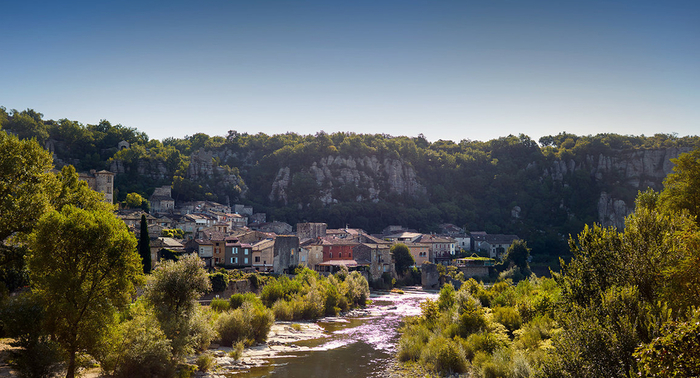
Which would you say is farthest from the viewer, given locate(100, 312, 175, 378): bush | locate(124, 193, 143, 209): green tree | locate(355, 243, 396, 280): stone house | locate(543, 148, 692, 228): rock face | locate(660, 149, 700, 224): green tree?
locate(543, 148, 692, 228): rock face

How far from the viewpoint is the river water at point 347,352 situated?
28078mm

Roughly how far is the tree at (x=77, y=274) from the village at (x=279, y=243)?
35215 millimetres

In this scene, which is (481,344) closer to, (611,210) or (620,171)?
(611,210)

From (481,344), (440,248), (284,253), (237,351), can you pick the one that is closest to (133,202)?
(284,253)

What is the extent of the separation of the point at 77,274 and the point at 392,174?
12320 centimetres

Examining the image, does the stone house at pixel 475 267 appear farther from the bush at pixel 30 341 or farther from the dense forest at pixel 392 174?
the bush at pixel 30 341

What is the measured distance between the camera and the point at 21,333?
1980 cm

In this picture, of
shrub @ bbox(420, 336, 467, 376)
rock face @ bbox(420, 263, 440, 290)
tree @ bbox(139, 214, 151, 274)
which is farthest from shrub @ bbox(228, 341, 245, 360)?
rock face @ bbox(420, 263, 440, 290)

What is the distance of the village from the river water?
17.4 m

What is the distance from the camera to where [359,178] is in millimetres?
136500

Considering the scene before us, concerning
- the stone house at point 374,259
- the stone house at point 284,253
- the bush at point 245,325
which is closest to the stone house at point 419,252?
the stone house at point 374,259

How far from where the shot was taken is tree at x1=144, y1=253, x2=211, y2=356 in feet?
90.3

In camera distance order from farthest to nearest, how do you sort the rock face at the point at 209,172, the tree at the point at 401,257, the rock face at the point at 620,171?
the rock face at the point at 620,171 < the rock face at the point at 209,172 < the tree at the point at 401,257

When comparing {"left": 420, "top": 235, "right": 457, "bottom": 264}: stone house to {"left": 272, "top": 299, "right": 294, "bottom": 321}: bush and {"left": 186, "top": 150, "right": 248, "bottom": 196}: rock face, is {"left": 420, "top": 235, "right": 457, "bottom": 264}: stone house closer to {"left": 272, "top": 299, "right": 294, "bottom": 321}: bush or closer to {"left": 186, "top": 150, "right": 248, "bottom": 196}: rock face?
{"left": 186, "top": 150, "right": 248, "bottom": 196}: rock face
